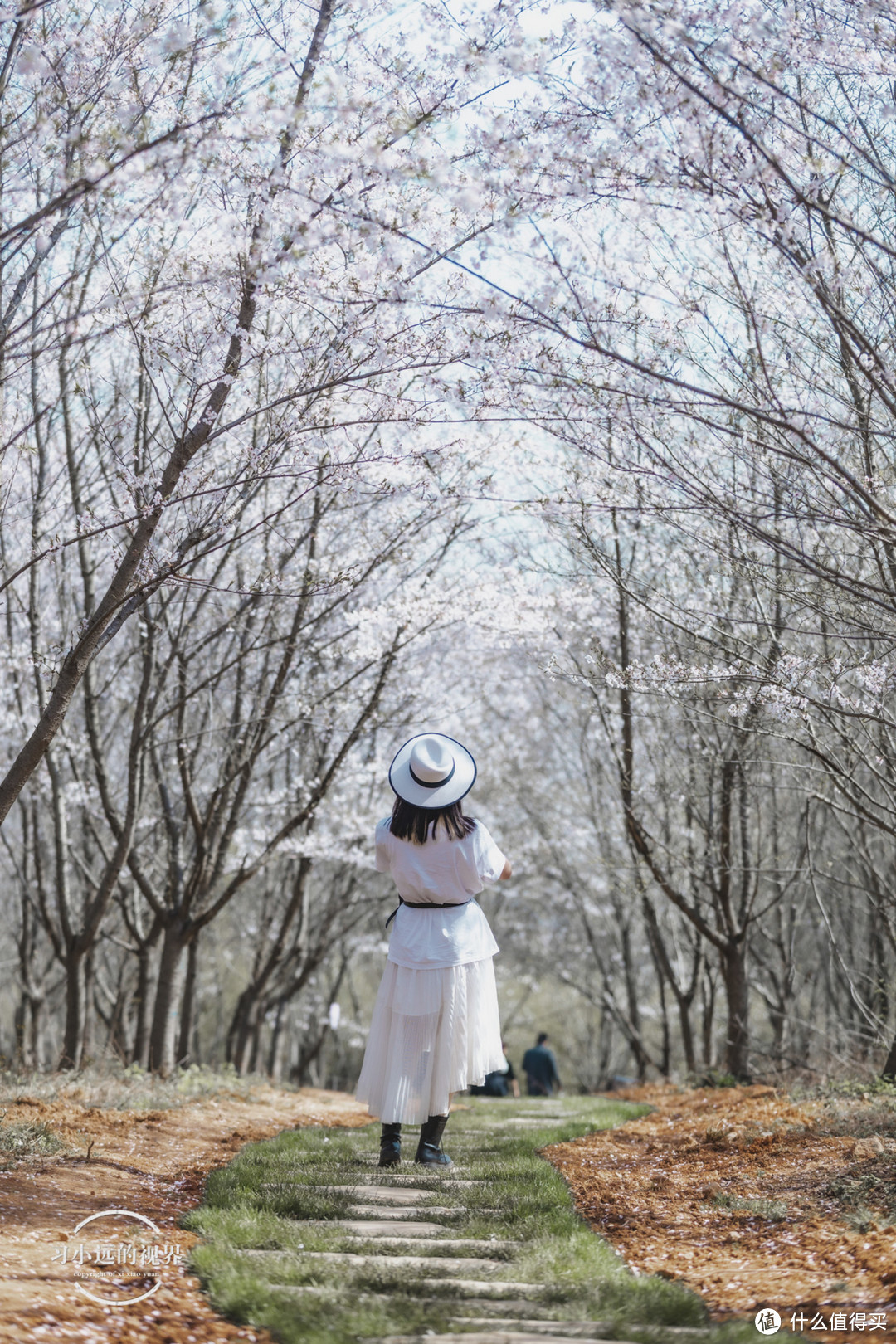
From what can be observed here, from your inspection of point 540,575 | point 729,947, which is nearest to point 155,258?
point 540,575

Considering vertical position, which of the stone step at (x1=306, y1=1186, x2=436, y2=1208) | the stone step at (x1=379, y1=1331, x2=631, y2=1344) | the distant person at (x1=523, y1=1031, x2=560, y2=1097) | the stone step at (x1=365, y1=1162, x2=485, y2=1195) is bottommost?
the stone step at (x1=379, y1=1331, x2=631, y2=1344)

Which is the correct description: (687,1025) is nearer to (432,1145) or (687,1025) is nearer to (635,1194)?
(635,1194)

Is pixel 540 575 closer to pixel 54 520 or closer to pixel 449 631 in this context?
pixel 449 631

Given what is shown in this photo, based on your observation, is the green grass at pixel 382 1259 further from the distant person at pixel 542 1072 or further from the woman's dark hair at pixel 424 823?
the distant person at pixel 542 1072

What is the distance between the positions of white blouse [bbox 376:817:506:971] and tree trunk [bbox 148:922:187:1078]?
5.22 meters

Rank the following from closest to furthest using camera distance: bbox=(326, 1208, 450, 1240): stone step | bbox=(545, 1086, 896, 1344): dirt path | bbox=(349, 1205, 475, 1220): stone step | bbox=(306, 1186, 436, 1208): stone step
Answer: bbox=(545, 1086, 896, 1344): dirt path
bbox=(326, 1208, 450, 1240): stone step
bbox=(349, 1205, 475, 1220): stone step
bbox=(306, 1186, 436, 1208): stone step

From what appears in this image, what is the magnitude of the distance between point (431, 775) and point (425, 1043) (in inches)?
48.2

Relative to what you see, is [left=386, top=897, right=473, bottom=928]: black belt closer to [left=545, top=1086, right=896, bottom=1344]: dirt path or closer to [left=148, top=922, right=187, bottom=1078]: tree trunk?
[left=545, top=1086, right=896, bottom=1344]: dirt path

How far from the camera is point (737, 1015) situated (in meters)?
10.1

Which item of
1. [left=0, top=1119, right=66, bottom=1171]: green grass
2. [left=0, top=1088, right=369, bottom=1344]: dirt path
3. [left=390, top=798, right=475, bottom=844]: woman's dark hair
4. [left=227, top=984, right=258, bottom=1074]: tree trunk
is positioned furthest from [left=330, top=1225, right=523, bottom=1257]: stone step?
[left=227, top=984, right=258, bottom=1074]: tree trunk

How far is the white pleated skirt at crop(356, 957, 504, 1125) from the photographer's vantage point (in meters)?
4.94

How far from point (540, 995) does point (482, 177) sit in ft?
98.0

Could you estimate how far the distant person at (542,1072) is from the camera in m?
16.5

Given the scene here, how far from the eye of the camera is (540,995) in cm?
3212
